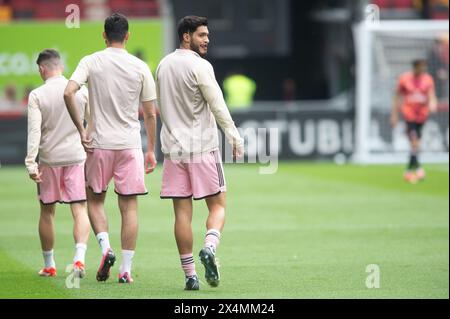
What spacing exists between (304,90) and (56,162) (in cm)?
3256

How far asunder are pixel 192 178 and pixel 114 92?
1.06 metres

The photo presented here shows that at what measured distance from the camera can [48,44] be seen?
33.6 metres

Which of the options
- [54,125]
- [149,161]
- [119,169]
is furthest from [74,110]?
[54,125]

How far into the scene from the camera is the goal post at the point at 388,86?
29500 millimetres

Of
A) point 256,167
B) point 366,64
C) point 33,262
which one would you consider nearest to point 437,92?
point 366,64

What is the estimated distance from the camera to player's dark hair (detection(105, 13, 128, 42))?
1115 centimetres

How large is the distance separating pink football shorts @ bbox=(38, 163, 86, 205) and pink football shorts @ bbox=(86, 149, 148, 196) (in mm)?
604

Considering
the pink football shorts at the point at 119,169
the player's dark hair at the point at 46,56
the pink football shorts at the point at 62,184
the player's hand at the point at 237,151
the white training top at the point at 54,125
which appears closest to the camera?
the player's hand at the point at 237,151

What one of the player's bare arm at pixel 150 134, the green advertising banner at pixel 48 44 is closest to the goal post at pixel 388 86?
the green advertising banner at pixel 48 44

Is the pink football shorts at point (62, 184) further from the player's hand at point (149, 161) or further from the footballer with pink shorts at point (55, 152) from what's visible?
the player's hand at point (149, 161)

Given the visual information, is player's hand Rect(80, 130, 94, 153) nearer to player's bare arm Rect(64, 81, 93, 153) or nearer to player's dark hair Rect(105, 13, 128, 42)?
player's bare arm Rect(64, 81, 93, 153)

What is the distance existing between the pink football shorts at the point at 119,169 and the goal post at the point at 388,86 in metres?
18.5

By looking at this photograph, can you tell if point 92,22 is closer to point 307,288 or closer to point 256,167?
point 256,167

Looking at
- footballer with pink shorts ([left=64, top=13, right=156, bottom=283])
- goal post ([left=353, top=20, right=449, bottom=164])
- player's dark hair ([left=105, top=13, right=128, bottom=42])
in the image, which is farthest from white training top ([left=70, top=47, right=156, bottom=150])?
goal post ([left=353, top=20, right=449, bottom=164])
